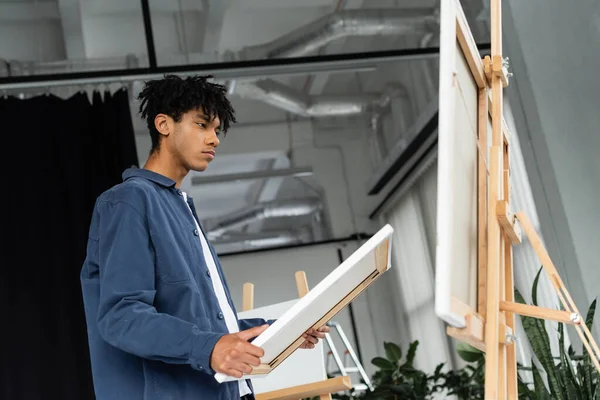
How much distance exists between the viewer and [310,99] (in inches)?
226

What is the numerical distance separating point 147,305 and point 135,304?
0.06ft

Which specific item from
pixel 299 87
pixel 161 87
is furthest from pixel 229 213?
pixel 161 87

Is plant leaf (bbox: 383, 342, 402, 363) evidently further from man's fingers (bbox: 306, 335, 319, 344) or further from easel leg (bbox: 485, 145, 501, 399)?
easel leg (bbox: 485, 145, 501, 399)

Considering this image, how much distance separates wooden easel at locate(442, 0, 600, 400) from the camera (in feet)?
4.20

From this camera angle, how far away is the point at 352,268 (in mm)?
1271

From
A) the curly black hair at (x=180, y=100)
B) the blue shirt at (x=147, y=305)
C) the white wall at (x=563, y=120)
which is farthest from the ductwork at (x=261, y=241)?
the blue shirt at (x=147, y=305)

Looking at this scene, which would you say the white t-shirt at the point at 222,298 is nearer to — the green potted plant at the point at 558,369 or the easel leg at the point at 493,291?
the easel leg at the point at 493,291

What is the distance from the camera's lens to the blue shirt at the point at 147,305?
1273 mm

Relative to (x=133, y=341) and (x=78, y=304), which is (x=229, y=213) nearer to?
(x=78, y=304)

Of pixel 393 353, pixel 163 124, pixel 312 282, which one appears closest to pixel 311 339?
pixel 163 124

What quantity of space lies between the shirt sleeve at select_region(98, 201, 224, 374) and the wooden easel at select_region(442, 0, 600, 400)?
0.39 meters

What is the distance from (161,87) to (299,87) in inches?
155

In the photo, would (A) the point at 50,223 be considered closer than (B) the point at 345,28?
Yes

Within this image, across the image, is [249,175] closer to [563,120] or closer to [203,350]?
[563,120]
